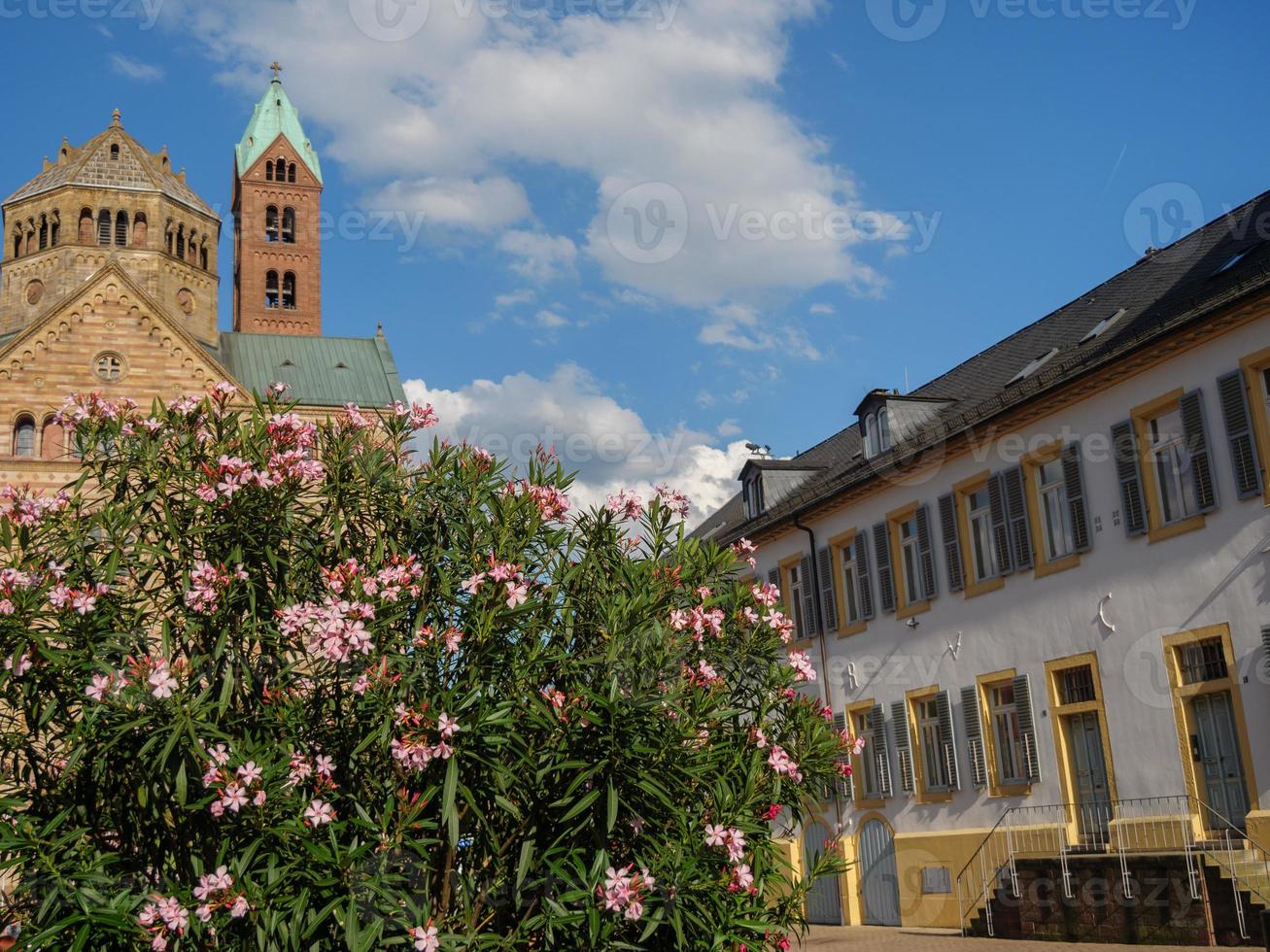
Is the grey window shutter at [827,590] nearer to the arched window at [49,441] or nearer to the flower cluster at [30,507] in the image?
the flower cluster at [30,507]

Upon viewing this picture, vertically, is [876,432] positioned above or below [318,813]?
above

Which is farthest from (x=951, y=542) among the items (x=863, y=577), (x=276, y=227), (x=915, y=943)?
(x=276, y=227)

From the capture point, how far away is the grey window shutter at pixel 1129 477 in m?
20.2

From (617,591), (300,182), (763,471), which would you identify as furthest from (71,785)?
(300,182)

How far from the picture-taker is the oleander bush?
7840 mm

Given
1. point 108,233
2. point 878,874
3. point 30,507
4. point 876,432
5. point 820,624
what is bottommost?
point 878,874

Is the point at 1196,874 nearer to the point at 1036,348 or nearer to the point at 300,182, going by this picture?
the point at 1036,348

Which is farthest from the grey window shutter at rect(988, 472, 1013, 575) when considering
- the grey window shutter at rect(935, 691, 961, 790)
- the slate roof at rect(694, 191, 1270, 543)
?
the grey window shutter at rect(935, 691, 961, 790)

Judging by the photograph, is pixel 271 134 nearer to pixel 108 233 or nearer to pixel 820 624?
pixel 108 233

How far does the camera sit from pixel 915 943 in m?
21.7

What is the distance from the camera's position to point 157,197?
60281 mm

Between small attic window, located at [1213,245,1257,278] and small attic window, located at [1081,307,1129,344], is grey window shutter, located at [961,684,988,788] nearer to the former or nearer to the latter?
small attic window, located at [1081,307,1129,344]

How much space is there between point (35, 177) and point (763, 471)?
42.6m

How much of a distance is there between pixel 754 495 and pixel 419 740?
2762 cm
